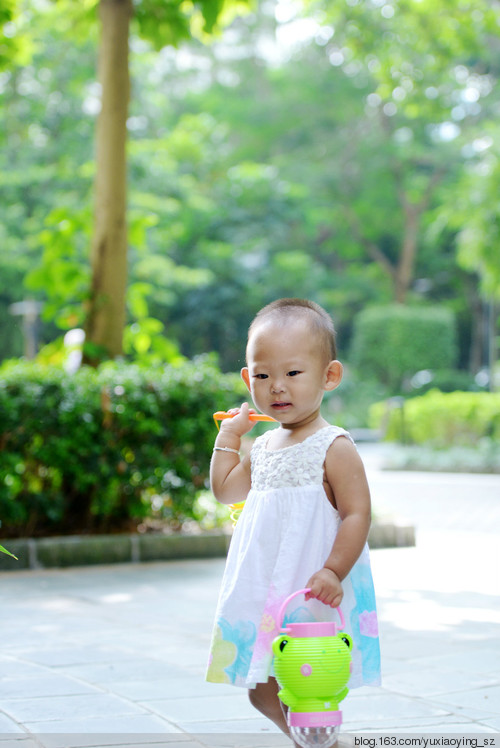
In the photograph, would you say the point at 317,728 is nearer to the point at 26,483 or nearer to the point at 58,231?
the point at 26,483

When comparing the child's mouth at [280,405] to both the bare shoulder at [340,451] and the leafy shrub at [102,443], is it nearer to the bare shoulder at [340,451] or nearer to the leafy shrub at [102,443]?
the bare shoulder at [340,451]

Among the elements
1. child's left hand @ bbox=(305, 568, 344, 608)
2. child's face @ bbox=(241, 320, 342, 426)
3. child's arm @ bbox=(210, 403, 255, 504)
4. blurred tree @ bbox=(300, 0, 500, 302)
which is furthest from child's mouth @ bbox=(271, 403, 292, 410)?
blurred tree @ bbox=(300, 0, 500, 302)

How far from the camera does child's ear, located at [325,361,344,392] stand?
2850 mm

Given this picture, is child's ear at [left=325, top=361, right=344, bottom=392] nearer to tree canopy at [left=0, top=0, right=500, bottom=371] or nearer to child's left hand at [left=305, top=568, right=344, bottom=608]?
child's left hand at [left=305, top=568, right=344, bottom=608]

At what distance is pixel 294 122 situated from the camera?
133 feet

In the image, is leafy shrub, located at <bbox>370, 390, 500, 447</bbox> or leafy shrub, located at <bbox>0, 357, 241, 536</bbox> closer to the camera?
leafy shrub, located at <bbox>0, 357, 241, 536</bbox>

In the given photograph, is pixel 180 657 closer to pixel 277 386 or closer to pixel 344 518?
pixel 344 518

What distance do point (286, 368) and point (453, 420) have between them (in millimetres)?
18735

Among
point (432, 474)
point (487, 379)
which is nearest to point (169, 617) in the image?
point (432, 474)

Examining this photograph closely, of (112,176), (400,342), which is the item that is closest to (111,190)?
(112,176)

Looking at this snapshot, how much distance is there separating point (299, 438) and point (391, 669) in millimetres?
1722

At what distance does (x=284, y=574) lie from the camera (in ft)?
8.77

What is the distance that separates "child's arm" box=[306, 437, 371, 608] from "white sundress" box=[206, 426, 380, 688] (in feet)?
0.12

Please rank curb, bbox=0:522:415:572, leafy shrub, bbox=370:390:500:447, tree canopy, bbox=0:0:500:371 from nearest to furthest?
1. curb, bbox=0:522:415:572
2. tree canopy, bbox=0:0:500:371
3. leafy shrub, bbox=370:390:500:447
